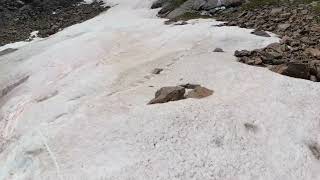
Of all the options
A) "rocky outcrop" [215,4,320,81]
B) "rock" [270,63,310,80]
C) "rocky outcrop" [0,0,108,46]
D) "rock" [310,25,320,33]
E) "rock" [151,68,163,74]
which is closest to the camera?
"rock" [270,63,310,80]

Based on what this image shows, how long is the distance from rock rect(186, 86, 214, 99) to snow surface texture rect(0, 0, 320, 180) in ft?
1.23

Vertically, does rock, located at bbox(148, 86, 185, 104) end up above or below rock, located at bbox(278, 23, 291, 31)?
above

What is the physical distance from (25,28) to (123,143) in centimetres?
3107

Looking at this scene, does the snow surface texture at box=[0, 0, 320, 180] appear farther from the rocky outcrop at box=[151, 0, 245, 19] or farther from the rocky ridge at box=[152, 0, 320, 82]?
the rocky outcrop at box=[151, 0, 245, 19]

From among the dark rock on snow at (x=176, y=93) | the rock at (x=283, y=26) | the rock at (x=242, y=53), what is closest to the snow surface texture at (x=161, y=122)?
the dark rock on snow at (x=176, y=93)

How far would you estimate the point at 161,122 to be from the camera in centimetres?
1908

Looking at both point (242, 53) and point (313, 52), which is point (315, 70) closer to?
point (313, 52)

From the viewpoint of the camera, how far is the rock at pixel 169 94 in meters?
20.7

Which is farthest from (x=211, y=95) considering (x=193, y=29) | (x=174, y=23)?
(x=174, y=23)

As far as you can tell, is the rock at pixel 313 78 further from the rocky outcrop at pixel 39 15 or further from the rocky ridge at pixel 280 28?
the rocky outcrop at pixel 39 15

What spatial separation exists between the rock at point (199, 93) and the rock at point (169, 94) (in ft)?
1.06

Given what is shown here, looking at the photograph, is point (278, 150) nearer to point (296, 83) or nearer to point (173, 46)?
point (296, 83)

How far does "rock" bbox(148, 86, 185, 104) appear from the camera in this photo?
20.7 meters

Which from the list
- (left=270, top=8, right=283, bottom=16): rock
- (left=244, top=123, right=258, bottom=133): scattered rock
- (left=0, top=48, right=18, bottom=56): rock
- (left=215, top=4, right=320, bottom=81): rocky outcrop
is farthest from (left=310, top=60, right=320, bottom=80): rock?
(left=0, top=48, right=18, bottom=56): rock
